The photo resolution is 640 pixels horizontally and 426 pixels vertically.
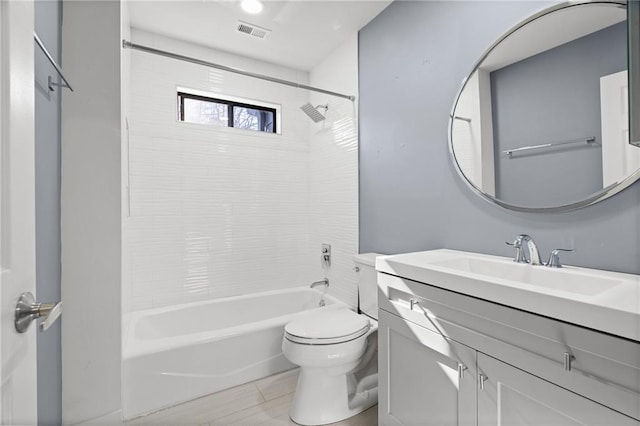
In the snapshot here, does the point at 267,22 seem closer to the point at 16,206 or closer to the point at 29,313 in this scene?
the point at 16,206

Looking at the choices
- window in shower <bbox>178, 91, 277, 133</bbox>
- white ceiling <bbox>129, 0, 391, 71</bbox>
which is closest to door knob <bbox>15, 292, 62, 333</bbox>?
white ceiling <bbox>129, 0, 391, 71</bbox>

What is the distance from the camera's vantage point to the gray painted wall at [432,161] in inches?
46.2

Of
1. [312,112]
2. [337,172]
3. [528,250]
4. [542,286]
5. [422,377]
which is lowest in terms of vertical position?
[422,377]

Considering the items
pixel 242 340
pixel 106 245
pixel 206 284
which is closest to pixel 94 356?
pixel 106 245

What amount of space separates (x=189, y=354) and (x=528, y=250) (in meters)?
1.84

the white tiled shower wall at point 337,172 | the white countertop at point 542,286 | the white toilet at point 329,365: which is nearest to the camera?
the white countertop at point 542,286

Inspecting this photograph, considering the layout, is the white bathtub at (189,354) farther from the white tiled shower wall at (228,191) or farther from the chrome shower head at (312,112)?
the chrome shower head at (312,112)

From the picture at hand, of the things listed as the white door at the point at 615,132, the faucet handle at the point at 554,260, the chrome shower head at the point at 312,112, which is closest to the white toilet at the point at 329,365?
the faucet handle at the point at 554,260

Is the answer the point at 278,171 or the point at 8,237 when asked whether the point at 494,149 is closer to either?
the point at 8,237

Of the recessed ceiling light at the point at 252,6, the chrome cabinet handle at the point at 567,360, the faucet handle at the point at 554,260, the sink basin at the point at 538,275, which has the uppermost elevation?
the recessed ceiling light at the point at 252,6

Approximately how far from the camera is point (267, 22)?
2291mm

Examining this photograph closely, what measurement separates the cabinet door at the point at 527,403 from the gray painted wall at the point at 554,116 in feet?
2.35

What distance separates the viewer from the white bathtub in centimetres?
172

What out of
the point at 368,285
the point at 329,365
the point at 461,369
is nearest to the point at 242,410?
the point at 329,365
